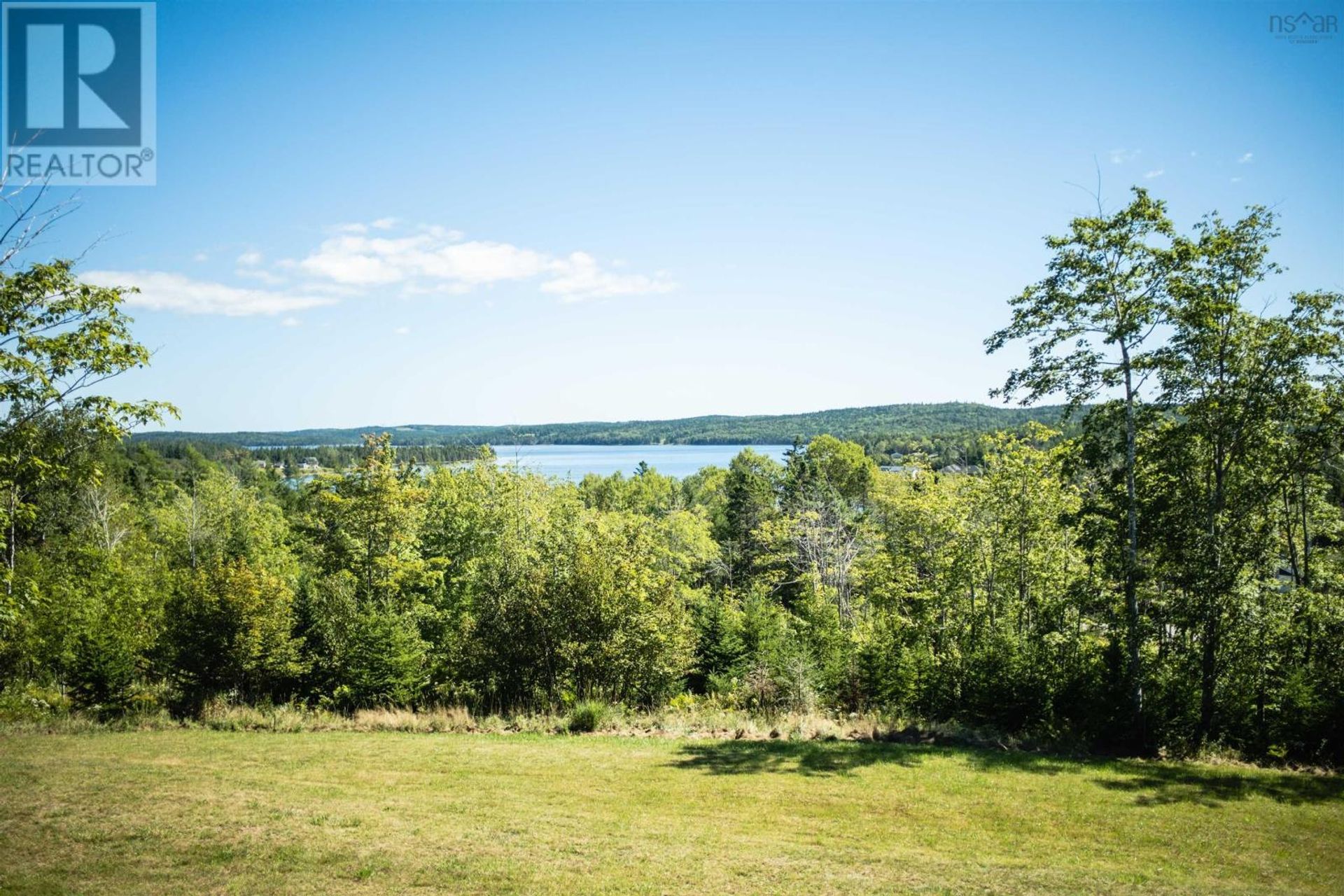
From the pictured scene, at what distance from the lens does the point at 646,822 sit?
11.0m

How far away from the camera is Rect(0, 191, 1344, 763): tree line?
15.2 metres

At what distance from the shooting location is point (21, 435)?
9.36 m

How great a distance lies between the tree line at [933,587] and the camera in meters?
15.2

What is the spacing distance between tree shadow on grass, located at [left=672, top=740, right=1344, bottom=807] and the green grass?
0.24ft

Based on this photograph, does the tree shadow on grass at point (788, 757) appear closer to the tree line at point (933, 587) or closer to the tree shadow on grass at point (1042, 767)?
the tree shadow on grass at point (1042, 767)

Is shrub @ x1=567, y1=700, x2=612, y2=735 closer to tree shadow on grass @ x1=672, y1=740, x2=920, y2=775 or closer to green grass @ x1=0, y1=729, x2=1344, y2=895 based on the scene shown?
green grass @ x1=0, y1=729, x2=1344, y2=895

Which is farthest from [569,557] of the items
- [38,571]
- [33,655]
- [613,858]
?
[38,571]

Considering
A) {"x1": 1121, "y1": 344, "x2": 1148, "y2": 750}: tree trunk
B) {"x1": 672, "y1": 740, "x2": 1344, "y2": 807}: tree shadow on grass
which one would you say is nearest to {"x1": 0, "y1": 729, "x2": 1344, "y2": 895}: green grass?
{"x1": 672, "y1": 740, "x2": 1344, "y2": 807}: tree shadow on grass

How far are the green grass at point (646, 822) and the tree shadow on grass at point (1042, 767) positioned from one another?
7cm

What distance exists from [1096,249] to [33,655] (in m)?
34.1

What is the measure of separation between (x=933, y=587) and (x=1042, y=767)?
7238 millimetres

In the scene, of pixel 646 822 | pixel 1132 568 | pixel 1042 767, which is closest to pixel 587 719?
pixel 646 822

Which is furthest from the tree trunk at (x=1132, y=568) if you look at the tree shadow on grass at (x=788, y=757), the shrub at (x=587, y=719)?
the shrub at (x=587, y=719)

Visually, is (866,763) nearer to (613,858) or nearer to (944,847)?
(944,847)
